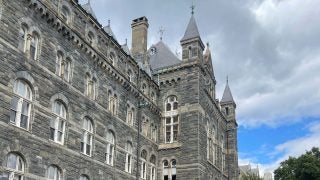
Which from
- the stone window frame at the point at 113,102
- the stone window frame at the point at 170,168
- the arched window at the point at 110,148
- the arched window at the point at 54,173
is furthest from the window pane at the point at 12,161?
the stone window frame at the point at 170,168

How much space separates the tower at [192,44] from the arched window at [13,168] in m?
22.7

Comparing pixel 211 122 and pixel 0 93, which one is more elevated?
pixel 211 122

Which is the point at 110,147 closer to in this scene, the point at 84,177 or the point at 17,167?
the point at 84,177

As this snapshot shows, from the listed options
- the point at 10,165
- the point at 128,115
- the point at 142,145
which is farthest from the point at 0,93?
the point at 142,145

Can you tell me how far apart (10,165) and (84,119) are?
7.69 meters

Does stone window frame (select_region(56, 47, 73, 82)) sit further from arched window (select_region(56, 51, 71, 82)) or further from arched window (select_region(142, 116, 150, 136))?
arched window (select_region(142, 116, 150, 136))

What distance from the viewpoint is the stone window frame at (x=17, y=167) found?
21.5 metres

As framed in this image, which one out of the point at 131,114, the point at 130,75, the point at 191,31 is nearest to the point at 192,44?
the point at 191,31

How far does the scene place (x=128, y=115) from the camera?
35.2 metres

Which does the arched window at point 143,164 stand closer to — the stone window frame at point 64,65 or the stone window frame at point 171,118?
the stone window frame at point 171,118

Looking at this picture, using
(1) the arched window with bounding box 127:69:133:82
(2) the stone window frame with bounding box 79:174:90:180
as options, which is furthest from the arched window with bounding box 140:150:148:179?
(2) the stone window frame with bounding box 79:174:90:180

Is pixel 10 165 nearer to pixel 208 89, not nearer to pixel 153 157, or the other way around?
pixel 153 157

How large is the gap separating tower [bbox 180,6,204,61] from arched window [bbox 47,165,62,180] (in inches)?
785

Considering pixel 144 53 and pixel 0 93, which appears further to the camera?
pixel 144 53
